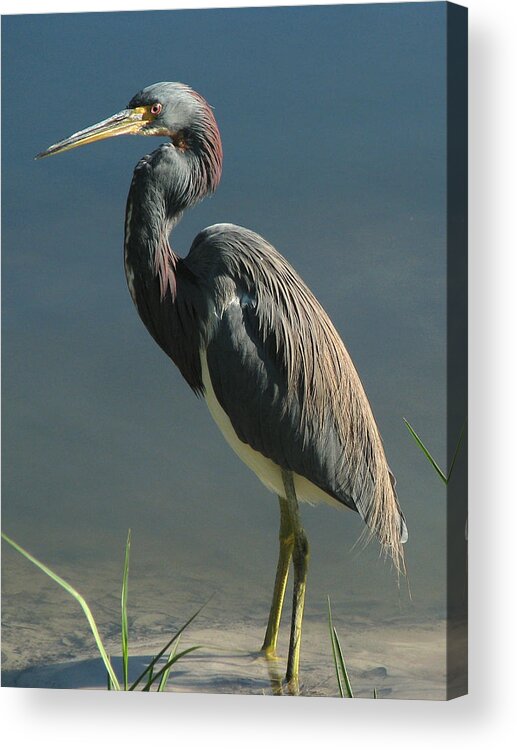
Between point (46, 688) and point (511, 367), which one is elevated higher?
point (511, 367)

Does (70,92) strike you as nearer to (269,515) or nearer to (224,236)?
(224,236)

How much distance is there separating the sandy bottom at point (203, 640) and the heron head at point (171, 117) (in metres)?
1.43

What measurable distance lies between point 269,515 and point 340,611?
39 centimetres

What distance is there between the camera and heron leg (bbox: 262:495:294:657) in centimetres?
488

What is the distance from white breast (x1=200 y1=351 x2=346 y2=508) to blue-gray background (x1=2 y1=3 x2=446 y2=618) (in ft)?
0.17

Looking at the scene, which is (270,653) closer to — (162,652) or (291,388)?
(162,652)

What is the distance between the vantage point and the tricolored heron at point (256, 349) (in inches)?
189

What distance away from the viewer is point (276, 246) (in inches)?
195

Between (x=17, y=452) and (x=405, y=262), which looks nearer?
(x=405, y=262)

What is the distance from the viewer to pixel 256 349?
4793 mm

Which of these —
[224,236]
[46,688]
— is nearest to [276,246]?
[224,236]

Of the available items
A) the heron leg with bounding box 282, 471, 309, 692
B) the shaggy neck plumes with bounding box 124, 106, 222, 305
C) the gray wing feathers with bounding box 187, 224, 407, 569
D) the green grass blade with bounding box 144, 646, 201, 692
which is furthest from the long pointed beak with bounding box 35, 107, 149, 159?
the green grass blade with bounding box 144, 646, 201, 692

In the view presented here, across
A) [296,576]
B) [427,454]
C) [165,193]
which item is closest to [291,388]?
[427,454]

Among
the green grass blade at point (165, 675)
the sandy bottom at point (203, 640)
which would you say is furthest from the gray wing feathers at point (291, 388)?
the green grass blade at point (165, 675)
